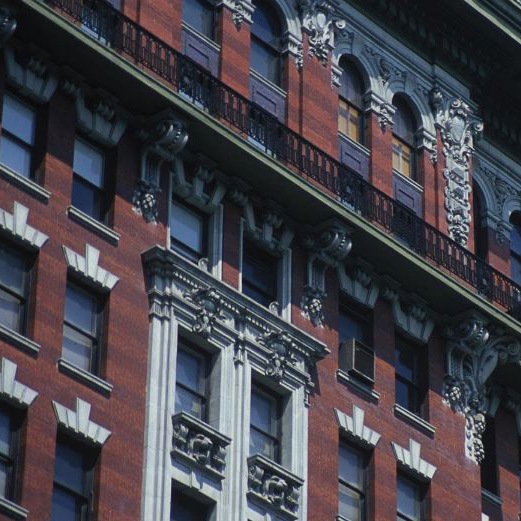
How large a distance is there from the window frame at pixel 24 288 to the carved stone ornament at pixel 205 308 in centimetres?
396

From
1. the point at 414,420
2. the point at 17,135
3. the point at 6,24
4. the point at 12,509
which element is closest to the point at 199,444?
the point at 12,509

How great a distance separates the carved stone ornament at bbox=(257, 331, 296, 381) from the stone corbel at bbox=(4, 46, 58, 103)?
6770 mm

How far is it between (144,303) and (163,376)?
163 centimetres

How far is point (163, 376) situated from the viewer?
1991 inches

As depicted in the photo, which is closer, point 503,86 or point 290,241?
point 290,241

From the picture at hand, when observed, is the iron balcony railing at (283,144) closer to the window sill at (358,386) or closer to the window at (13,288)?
the window sill at (358,386)

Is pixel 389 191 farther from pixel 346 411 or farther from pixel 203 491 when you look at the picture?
pixel 203 491

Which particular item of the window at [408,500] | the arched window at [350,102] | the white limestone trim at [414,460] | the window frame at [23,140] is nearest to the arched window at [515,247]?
the arched window at [350,102]

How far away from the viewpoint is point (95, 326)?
5041cm

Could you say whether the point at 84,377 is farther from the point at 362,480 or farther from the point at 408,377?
the point at 408,377

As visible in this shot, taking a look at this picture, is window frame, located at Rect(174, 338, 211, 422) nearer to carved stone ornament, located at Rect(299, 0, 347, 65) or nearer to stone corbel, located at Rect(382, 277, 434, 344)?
stone corbel, located at Rect(382, 277, 434, 344)

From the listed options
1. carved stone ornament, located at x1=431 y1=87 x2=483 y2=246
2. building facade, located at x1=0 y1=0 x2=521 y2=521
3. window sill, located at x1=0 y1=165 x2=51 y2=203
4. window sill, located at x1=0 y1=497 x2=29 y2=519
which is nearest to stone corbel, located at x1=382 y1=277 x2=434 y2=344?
building facade, located at x1=0 y1=0 x2=521 y2=521

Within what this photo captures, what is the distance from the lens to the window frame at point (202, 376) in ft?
169

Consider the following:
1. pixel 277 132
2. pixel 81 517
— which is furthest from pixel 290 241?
pixel 81 517
